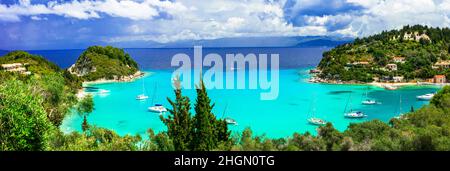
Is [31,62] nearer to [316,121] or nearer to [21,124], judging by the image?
[316,121]

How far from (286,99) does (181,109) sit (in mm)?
28422

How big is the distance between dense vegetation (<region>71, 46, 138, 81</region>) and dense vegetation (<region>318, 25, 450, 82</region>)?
31.1m

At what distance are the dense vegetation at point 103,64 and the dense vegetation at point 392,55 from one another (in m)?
31.1

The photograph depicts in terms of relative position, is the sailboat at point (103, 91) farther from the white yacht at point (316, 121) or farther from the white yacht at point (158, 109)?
the white yacht at point (316, 121)

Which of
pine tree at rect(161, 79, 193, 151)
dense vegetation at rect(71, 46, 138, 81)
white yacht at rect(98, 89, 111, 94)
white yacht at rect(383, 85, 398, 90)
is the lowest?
white yacht at rect(98, 89, 111, 94)

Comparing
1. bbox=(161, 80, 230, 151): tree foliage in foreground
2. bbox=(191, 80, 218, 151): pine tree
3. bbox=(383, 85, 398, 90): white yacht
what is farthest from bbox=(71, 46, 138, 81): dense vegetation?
bbox=(191, 80, 218, 151): pine tree

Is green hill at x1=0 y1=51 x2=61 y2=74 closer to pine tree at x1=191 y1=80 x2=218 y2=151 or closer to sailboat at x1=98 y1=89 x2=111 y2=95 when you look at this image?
sailboat at x1=98 y1=89 x2=111 y2=95

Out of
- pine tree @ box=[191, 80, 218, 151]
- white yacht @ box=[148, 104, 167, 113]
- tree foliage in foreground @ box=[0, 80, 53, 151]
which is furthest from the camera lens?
white yacht @ box=[148, 104, 167, 113]

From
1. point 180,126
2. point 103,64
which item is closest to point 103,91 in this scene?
point 103,64

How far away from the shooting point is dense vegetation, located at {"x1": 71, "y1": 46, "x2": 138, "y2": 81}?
60281 millimetres

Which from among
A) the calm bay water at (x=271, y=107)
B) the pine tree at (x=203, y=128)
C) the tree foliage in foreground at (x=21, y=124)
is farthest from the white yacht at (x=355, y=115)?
the tree foliage in foreground at (x=21, y=124)

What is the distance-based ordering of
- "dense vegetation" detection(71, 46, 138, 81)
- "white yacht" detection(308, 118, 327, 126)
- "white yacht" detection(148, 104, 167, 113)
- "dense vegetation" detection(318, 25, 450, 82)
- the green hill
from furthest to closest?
1. "dense vegetation" detection(71, 46, 138, 81)
2. "dense vegetation" detection(318, 25, 450, 82)
3. the green hill
4. "white yacht" detection(148, 104, 167, 113)
5. "white yacht" detection(308, 118, 327, 126)

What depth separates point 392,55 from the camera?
61844 millimetres
